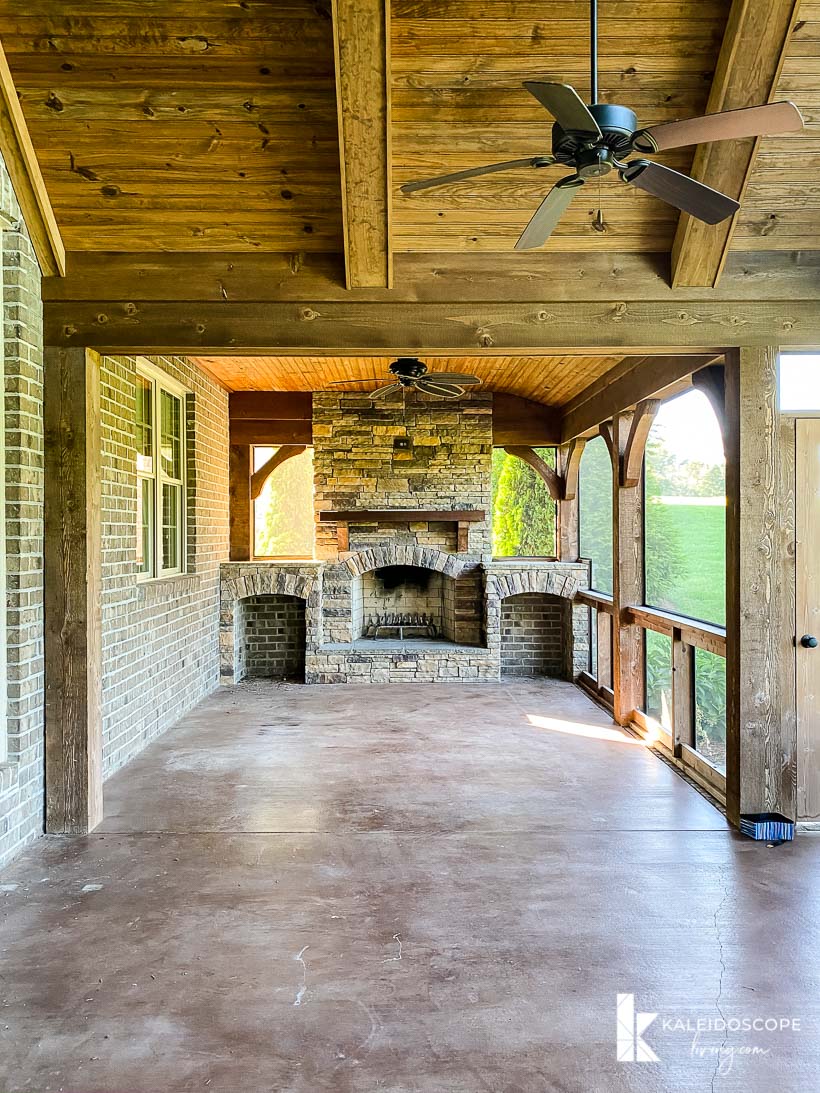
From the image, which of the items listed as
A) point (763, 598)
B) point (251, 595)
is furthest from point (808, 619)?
point (251, 595)

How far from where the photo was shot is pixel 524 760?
17.1ft

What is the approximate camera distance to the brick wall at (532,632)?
886 cm

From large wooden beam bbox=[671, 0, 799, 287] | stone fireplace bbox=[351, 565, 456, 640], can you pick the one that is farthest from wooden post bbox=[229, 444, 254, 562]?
large wooden beam bbox=[671, 0, 799, 287]

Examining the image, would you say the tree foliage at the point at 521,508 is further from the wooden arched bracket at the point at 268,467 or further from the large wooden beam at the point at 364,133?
the large wooden beam at the point at 364,133

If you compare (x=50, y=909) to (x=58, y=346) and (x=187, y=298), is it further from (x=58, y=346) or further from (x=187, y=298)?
(x=187, y=298)

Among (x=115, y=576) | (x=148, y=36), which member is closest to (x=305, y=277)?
(x=148, y=36)

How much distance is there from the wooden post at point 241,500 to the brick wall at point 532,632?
10.7ft

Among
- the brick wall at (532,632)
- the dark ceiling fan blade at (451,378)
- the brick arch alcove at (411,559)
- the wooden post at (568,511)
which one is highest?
the dark ceiling fan blade at (451,378)

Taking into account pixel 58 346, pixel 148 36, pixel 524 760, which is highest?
pixel 148 36

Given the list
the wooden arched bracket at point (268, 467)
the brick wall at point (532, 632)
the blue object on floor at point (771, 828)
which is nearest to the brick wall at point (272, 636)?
the wooden arched bracket at point (268, 467)

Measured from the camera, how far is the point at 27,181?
3586mm

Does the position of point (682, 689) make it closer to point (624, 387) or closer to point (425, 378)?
point (624, 387)

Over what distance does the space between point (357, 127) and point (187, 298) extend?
1363 mm

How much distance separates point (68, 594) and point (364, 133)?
2794 mm
